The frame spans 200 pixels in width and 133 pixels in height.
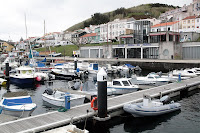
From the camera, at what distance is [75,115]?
560 inches

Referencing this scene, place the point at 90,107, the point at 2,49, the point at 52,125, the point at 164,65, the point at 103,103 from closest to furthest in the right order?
the point at 52,125 < the point at 103,103 < the point at 90,107 < the point at 164,65 < the point at 2,49

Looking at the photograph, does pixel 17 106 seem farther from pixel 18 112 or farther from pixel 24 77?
pixel 24 77

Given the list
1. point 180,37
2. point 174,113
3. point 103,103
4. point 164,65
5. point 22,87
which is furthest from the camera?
point 180,37

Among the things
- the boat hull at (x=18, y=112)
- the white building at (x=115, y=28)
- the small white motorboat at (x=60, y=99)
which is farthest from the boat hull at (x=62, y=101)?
the white building at (x=115, y=28)

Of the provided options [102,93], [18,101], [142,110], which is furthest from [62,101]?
[142,110]

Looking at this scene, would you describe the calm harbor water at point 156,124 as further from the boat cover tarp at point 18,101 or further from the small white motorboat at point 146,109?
the boat cover tarp at point 18,101

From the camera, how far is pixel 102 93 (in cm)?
1404

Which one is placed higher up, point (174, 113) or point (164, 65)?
point (164, 65)

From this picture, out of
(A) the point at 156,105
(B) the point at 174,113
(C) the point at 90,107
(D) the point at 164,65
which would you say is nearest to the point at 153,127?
(A) the point at 156,105

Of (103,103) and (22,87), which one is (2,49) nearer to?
(22,87)

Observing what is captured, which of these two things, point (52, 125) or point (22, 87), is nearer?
point (52, 125)

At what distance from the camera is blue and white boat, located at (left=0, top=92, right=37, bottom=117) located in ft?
51.6

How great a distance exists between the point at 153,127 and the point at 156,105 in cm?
247

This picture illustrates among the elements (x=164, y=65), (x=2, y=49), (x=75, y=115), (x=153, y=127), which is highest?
(x=2, y=49)
